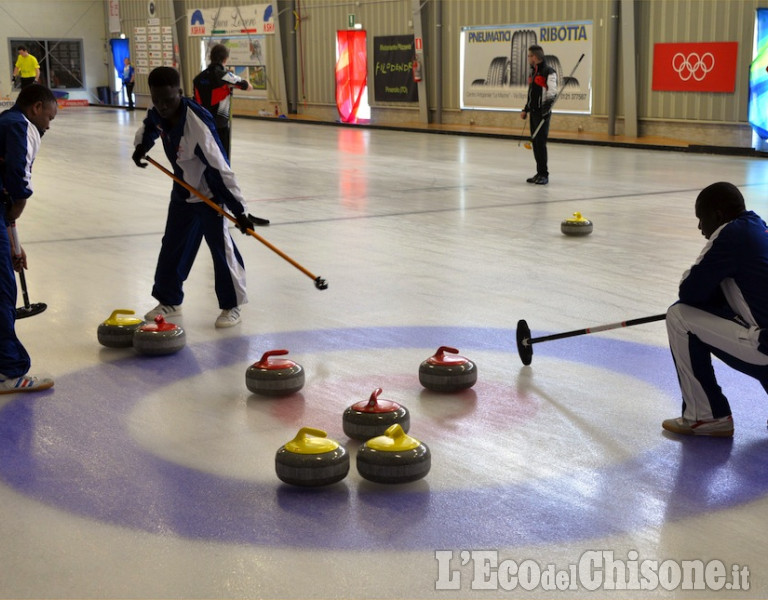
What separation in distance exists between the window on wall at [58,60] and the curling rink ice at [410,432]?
33270 millimetres

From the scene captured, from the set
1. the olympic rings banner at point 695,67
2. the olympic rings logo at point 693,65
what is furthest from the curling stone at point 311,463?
the olympic rings logo at point 693,65

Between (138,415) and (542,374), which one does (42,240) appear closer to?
(138,415)

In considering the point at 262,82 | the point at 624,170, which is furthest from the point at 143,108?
the point at 624,170

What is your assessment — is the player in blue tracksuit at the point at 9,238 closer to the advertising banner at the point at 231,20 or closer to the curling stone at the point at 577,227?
the curling stone at the point at 577,227

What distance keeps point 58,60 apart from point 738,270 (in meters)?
40.7

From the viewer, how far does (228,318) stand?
6.54 m

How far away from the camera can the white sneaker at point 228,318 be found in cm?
650

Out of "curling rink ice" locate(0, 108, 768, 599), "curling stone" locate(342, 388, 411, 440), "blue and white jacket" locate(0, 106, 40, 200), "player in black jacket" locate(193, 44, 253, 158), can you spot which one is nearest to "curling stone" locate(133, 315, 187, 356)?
"curling rink ice" locate(0, 108, 768, 599)

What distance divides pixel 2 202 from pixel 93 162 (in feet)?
42.1

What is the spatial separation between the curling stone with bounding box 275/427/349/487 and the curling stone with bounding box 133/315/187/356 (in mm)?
2055

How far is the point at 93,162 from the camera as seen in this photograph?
688 inches

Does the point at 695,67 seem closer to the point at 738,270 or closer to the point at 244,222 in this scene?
the point at 244,222

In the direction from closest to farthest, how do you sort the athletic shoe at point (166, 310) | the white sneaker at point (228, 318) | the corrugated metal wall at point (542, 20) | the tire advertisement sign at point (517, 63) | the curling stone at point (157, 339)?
1. the curling stone at point (157, 339)
2. the white sneaker at point (228, 318)
3. the athletic shoe at point (166, 310)
4. the corrugated metal wall at point (542, 20)
5. the tire advertisement sign at point (517, 63)

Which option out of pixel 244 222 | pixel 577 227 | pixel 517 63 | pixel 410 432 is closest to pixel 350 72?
pixel 517 63
